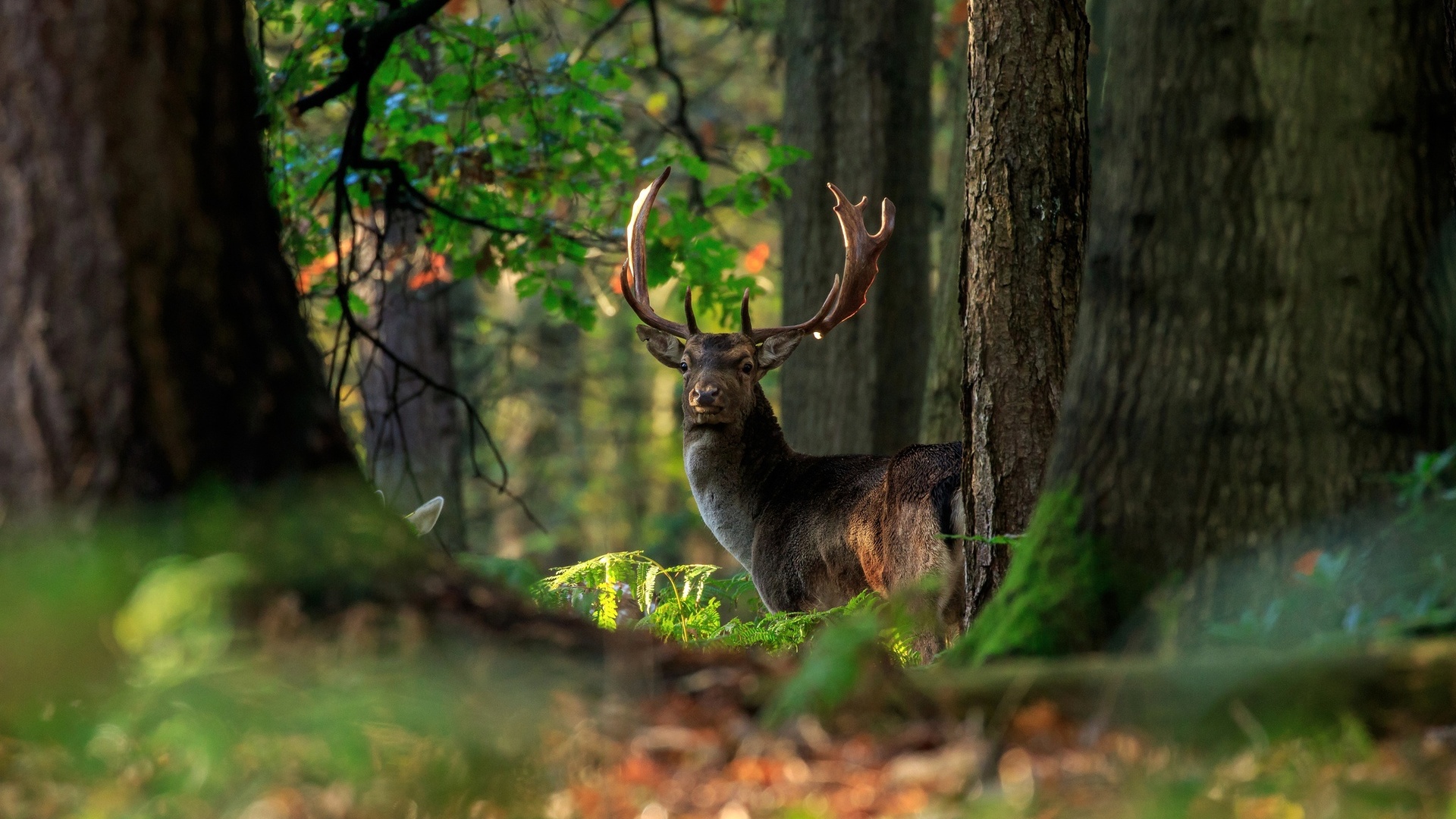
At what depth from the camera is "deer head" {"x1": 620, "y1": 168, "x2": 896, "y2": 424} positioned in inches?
327

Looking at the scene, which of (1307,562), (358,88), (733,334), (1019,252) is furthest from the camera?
(733,334)

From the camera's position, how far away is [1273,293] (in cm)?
331

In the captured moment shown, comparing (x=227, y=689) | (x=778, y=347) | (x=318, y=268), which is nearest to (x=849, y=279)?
(x=778, y=347)

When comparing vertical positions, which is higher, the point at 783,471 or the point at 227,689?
the point at 227,689

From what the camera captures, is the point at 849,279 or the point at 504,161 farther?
the point at 504,161

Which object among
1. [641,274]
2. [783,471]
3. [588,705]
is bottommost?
[783,471]

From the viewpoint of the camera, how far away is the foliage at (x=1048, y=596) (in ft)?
11.0

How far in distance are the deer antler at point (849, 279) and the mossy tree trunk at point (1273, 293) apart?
15.2ft

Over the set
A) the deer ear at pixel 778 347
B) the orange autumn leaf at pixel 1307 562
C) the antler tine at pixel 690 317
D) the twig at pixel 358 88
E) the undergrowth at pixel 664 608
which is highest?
the twig at pixel 358 88

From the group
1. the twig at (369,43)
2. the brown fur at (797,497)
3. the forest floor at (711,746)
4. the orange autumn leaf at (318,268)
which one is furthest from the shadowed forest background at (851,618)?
the orange autumn leaf at (318,268)

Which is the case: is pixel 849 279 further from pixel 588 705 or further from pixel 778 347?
pixel 588 705

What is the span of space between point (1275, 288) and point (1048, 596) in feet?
2.98

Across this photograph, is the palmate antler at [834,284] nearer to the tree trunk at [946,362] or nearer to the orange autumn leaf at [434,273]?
the tree trunk at [946,362]

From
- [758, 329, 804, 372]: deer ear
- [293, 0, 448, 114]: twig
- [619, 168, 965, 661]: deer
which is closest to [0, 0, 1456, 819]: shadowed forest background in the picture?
[619, 168, 965, 661]: deer
